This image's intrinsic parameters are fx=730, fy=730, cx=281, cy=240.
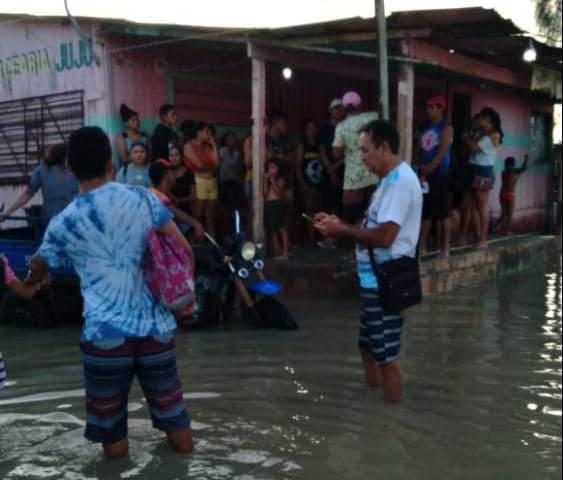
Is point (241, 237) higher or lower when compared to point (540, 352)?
higher

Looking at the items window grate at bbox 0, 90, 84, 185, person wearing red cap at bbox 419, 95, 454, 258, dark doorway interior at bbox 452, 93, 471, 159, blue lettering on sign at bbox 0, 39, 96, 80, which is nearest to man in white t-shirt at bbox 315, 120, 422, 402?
person wearing red cap at bbox 419, 95, 454, 258

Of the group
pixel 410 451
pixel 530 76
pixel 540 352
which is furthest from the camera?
pixel 530 76

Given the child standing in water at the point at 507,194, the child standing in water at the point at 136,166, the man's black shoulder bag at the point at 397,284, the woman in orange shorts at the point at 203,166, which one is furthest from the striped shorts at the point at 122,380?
the child standing in water at the point at 507,194

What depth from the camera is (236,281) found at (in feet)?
22.0

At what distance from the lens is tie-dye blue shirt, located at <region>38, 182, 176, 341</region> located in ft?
11.5

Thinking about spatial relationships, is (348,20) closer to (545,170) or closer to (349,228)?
(349,228)

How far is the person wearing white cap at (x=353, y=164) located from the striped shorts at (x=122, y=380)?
4685 millimetres

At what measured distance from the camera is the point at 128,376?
141 inches

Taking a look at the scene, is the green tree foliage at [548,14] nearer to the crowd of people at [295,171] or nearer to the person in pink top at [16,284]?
the crowd of people at [295,171]

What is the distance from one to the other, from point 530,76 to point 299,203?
4799 millimetres

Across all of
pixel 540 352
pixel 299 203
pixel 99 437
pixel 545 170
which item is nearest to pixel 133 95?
pixel 299 203

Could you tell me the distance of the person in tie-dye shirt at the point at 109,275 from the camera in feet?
11.5

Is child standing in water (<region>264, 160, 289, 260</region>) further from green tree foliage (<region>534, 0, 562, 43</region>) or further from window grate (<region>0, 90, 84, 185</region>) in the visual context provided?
green tree foliage (<region>534, 0, 562, 43</region>)

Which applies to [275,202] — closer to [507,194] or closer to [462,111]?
[507,194]
